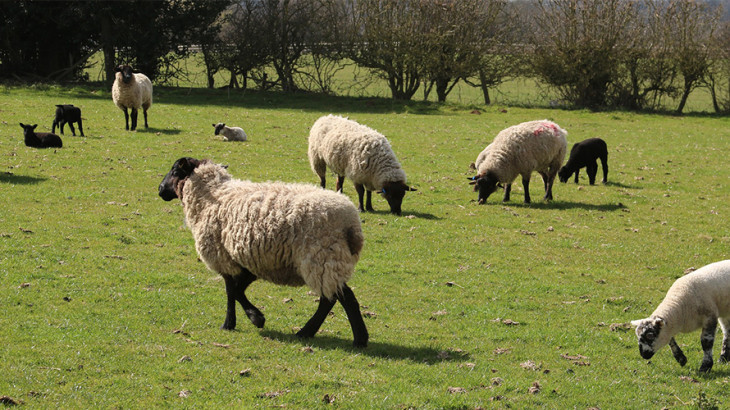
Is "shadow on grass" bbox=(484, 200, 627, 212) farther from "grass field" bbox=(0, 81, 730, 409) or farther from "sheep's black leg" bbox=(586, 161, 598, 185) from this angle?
"sheep's black leg" bbox=(586, 161, 598, 185)

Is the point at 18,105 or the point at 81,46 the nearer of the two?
the point at 18,105

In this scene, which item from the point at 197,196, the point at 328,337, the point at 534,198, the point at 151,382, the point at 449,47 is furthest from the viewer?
the point at 449,47

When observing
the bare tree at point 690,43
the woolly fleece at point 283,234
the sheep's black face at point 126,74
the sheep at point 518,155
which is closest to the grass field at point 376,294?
the sheep at point 518,155

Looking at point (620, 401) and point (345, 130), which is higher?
point (345, 130)

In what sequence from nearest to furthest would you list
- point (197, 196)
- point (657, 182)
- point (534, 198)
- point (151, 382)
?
point (151, 382)
point (197, 196)
point (534, 198)
point (657, 182)

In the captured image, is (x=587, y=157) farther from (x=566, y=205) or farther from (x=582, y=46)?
(x=582, y=46)

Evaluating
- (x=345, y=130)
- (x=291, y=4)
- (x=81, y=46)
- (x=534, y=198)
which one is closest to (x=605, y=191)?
(x=534, y=198)

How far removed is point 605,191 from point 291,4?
1002 inches

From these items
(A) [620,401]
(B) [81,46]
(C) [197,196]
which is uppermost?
(B) [81,46]

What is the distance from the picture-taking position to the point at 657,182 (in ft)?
66.7

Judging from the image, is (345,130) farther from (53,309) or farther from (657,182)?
(657,182)

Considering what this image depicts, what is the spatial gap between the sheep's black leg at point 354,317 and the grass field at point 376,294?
0.56 ft

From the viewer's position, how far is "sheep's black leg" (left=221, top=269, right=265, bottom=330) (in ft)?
27.5

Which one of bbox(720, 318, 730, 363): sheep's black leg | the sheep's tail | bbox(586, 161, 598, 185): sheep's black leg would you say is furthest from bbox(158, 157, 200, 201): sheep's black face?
bbox(586, 161, 598, 185): sheep's black leg
